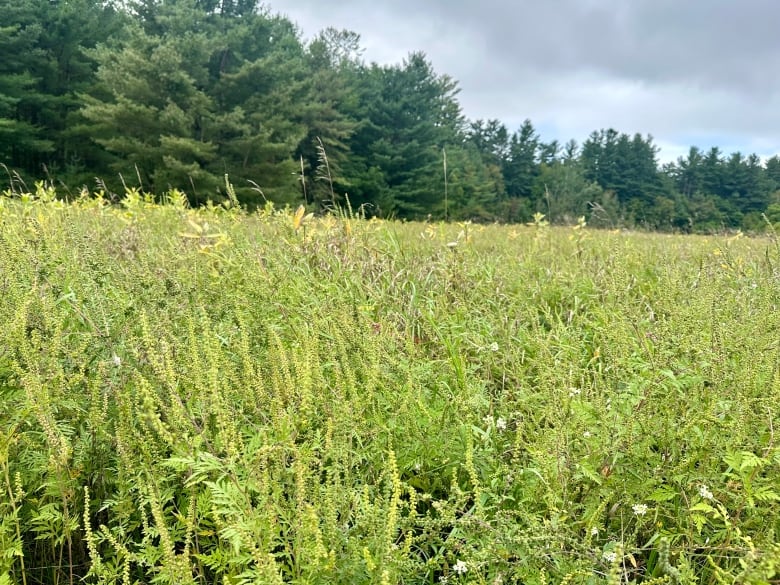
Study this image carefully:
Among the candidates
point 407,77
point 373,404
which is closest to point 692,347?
point 373,404

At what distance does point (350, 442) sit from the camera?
46.9 inches

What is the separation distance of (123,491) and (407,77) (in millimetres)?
34446

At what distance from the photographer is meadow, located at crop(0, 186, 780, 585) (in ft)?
3.15

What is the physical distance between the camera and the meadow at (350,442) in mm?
960

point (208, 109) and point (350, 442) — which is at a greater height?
point (208, 109)

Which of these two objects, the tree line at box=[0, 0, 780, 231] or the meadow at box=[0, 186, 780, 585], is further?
the tree line at box=[0, 0, 780, 231]

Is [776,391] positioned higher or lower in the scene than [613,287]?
lower

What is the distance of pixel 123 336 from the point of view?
5.15ft

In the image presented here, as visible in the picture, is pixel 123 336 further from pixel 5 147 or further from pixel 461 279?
pixel 5 147

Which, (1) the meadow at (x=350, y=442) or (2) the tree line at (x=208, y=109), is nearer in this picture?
(1) the meadow at (x=350, y=442)

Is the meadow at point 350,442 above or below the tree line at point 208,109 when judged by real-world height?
below

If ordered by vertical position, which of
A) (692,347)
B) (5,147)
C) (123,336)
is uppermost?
(5,147)

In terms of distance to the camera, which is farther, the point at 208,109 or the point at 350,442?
the point at 208,109

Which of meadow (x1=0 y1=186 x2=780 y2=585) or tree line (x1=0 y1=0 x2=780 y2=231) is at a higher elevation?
tree line (x1=0 y1=0 x2=780 y2=231)
